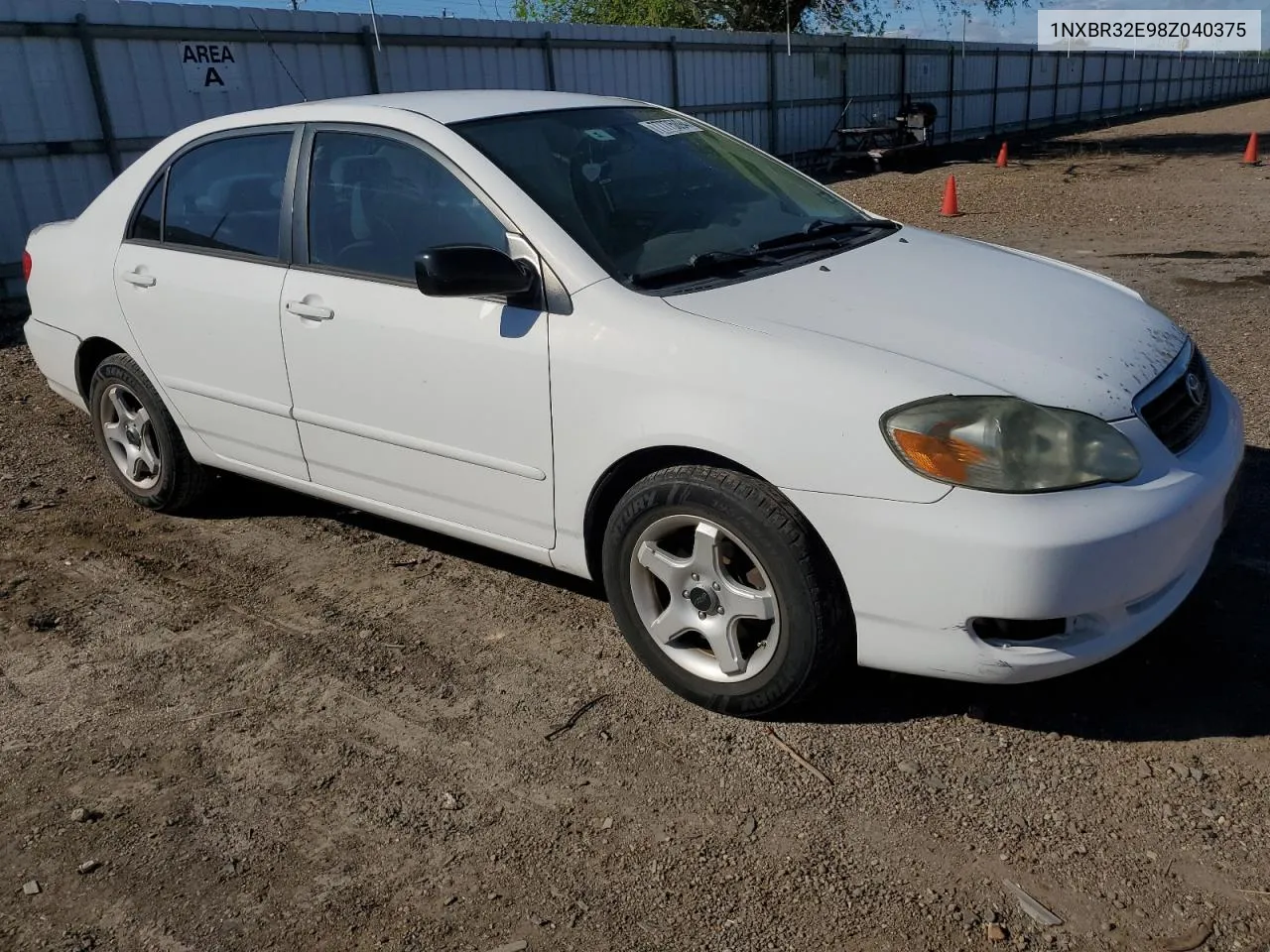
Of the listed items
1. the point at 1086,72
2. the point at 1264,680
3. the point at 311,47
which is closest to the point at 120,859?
the point at 1264,680

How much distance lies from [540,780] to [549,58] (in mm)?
14723

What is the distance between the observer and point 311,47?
42.0 ft

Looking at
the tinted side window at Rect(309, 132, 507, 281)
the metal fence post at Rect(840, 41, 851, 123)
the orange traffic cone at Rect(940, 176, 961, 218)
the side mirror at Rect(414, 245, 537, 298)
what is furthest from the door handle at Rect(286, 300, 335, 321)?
the metal fence post at Rect(840, 41, 851, 123)

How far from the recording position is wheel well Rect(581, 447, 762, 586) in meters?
2.99

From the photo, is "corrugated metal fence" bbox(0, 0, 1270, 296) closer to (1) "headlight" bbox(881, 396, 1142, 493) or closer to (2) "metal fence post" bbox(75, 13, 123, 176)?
(2) "metal fence post" bbox(75, 13, 123, 176)

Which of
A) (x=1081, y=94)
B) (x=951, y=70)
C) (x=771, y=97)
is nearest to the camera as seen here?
(x=771, y=97)

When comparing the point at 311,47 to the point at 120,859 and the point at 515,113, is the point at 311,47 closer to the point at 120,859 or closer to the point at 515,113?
the point at 515,113

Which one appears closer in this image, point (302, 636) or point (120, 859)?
point (120, 859)

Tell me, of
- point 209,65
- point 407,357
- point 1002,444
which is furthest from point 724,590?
point 209,65

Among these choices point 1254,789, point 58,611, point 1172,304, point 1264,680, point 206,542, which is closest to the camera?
point 1254,789

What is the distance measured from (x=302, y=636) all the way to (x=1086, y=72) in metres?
41.1

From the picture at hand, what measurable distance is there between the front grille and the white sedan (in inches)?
0.6

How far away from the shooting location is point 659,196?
3658 mm

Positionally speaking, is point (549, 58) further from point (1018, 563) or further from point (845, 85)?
point (1018, 563)
